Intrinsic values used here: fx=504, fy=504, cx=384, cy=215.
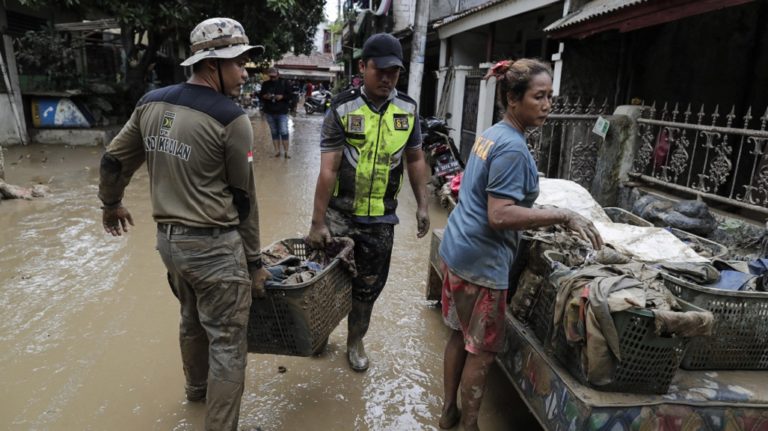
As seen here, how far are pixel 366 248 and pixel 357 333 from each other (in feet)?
1.93

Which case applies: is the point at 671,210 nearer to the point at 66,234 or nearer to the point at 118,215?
the point at 118,215

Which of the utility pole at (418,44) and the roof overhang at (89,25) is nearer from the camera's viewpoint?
the utility pole at (418,44)

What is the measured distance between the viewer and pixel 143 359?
315 centimetres

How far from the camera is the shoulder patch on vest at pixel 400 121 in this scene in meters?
2.88

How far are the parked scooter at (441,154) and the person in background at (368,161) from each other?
457 centimetres

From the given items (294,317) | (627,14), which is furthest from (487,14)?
(294,317)

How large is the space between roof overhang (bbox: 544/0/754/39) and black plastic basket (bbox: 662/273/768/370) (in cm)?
309

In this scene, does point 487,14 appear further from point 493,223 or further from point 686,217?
point 493,223

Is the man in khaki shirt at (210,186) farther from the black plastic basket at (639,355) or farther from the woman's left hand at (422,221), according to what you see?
the black plastic basket at (639,355)

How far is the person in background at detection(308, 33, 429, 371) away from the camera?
2.77 m

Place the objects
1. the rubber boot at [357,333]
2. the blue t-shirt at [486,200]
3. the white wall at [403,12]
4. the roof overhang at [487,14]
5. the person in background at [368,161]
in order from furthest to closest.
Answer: the white wall at [403,12] < the roof overhang at [487,14] < the rubber boot at [357,333] < the person in background at [368,161] < the blue t-shirt at [486,200]

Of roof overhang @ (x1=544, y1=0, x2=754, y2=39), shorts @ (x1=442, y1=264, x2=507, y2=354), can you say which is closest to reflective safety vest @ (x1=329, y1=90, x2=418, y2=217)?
shorts @ (x1=442, y1=264, x2=507, y2=354)

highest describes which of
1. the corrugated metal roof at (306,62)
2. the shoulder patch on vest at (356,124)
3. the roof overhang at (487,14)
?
the corrugated metal roof at (306,62)

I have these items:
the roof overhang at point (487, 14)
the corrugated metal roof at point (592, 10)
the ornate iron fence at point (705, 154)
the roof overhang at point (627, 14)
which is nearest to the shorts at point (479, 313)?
the ornate iron fence at point (705, 154)
